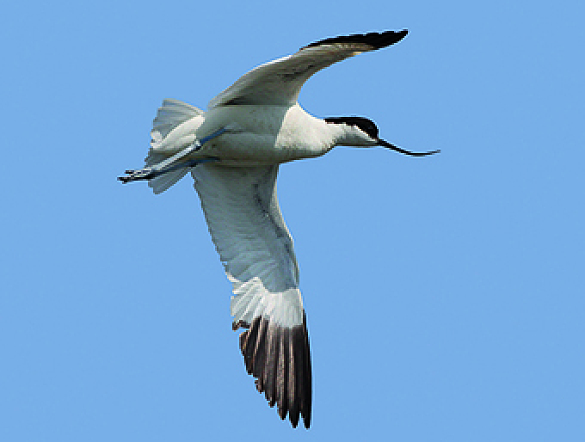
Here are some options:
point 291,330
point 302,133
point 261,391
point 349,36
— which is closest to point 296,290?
point 291,330

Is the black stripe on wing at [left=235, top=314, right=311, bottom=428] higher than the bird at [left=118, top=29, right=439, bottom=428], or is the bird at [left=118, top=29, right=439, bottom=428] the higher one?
the bird at [left=118, top=29, right=439, bottom=428]

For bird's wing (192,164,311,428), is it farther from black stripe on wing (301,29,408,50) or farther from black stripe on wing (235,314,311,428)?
black stripe on wing (301,29,408,50)

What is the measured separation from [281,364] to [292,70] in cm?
242

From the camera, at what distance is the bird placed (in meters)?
7.40

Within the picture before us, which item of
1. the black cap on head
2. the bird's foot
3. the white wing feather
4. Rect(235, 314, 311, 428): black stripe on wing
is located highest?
the black cap on head

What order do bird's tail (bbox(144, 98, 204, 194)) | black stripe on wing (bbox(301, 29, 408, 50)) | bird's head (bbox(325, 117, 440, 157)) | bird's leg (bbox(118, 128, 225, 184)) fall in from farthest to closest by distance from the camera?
bird's head (bbox(325, 117, 440, 157)), bird's tail (bbox(144, 98, 204, 194)), bird's leg (bbox(118, 128, 225, 184)), black stripe on wing (bbox(301, 29, 408, 50))

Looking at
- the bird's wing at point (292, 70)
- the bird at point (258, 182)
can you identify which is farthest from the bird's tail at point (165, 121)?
the bird's wing at point (292, 70)

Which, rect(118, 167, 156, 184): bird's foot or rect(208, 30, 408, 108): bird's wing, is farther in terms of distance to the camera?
rect(118, 167, 156, 184): bird's foot

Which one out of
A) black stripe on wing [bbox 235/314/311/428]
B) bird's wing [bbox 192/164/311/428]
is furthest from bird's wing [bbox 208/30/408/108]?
black stripe on wing [bbox 235/314/311/428]

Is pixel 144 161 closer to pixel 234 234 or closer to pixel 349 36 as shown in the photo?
pixel 234 234

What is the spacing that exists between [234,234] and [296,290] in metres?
0.68

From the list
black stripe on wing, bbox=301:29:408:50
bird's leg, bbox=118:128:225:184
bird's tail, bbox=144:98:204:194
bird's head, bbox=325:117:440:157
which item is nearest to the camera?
black stripe on wing, bbox=301:29:408:50

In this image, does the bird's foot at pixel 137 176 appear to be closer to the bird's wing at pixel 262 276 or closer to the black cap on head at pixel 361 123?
the bird's wing at pixel 262 276

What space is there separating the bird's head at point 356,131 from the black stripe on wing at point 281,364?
A: 1557mm
